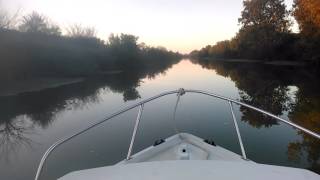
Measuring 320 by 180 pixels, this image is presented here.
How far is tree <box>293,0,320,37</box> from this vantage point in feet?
77.4

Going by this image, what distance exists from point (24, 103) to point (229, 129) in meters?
8.83

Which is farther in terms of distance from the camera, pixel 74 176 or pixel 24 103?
pixel 24 103

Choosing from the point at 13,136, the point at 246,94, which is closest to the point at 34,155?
the point at 13,136

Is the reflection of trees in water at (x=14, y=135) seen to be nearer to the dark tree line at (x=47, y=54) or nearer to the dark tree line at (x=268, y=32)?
the dark tree line at (x=47, y=54)

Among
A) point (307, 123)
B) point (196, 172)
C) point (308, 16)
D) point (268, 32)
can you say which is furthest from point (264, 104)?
point (268, 32)

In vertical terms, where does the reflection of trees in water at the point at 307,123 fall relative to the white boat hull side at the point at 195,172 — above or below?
below

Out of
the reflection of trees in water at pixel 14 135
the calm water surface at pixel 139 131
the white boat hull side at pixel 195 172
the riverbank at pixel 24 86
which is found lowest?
the calm water surface at pixel 139 131

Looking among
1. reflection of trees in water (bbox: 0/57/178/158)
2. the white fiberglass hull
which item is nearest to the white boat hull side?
the white fiberglass hull

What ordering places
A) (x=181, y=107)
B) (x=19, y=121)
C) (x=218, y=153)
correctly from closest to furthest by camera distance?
(x=218, y=153), (x=19, y=121), (x=181, y=107)

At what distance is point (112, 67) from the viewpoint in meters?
38.5

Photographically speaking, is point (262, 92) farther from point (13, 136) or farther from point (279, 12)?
point (279, 12)

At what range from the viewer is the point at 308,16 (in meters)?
26.5

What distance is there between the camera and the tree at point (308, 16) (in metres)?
23.6

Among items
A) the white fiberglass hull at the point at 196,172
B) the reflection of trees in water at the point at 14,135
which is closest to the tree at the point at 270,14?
the reflection of trees in water at the point at 14,135
